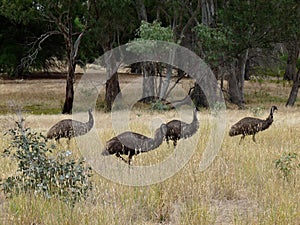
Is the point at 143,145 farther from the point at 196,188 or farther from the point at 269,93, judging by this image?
the point at 269,93

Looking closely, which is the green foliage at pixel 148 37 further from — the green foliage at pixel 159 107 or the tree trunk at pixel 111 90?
the tree trunk at pixel 111 90

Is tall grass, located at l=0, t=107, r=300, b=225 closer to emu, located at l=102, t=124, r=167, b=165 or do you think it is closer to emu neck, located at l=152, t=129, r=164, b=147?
emu neck, located at l=152, t=129, r=164, b=147

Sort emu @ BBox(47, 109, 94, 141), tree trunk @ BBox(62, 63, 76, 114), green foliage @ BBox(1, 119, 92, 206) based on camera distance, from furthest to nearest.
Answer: tree trunk @ BBox(62, 63, 76, 114), emu @ BBox(47, 109, 94, 141), green foliage @ BBox(1, 119, 92, 206)

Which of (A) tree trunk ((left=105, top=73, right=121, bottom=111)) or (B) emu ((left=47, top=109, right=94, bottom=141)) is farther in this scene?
(A) tree trunk ((left=105, top=73, right=121, bottom=111))

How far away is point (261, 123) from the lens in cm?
1135

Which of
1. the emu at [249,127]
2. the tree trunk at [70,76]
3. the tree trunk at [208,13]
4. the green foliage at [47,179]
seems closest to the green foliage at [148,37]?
the tree trunk at [70,76]

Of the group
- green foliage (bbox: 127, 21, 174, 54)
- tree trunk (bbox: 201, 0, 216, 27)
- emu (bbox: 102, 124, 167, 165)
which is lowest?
emu (bbox: 102, 124, 167, 165)

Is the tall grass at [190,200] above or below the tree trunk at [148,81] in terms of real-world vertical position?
below

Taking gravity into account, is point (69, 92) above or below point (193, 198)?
above

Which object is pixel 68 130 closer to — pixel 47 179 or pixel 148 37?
pixel 47 179

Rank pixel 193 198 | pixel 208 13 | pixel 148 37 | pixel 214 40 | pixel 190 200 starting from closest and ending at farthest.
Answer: pixel 190 200 → pixel 193 198 → pixel 148 37 → pixel 214 40 → pixel 208 13

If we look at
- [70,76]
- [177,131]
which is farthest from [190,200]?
[70,76]

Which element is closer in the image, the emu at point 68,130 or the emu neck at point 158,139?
the emu neck at point 158,139

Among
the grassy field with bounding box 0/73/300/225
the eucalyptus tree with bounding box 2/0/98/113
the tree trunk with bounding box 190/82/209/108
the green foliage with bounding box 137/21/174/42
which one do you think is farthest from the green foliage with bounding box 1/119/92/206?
the tree trunk with bounding box 190/82/209/108
